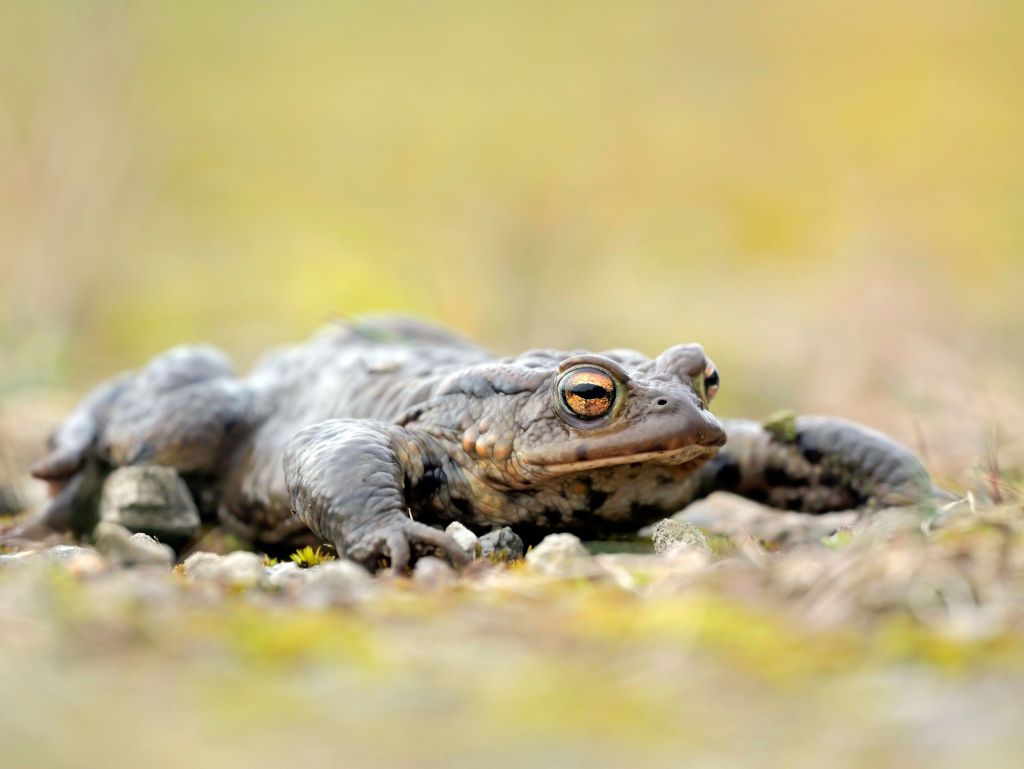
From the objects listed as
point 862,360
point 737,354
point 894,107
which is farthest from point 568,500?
point 894,107

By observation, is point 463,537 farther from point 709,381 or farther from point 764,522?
point 764,522

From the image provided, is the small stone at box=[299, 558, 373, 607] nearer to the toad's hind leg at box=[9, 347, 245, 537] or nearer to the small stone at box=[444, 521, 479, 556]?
the small stone at box=[444, 521, 479, 556]

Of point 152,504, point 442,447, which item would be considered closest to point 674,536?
point 442,447

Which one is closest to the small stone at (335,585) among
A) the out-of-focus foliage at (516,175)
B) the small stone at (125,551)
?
the small stone at (125,551)

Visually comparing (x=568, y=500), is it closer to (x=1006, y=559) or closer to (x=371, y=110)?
(x=1006, y=559)

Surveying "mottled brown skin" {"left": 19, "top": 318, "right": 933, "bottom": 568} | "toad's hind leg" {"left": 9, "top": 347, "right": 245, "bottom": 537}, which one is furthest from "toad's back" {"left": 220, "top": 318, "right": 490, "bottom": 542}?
"toad's hind leg" {"left": 9, "top": 347, "right": 245, "bottom": 537}

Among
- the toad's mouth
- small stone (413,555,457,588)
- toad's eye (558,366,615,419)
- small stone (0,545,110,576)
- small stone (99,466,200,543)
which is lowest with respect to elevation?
small stone (99,466,200,543)

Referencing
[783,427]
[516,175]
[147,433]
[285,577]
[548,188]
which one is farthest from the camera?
[516,175]

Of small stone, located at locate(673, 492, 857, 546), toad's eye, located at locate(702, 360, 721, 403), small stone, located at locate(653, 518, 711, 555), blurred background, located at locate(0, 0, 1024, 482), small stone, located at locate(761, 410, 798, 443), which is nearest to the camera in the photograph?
small stone, located at locate(653, 518, 711, 555)
